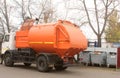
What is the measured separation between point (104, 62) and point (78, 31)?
5.68 metres

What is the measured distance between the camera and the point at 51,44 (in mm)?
20156

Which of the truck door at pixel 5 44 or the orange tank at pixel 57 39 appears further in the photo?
the truck door at pixel 5 44

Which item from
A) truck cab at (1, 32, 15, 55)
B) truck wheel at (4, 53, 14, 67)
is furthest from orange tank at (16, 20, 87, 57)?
truck cab at (1, 32, 15, 55)

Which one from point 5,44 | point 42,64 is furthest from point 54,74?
point 5,44

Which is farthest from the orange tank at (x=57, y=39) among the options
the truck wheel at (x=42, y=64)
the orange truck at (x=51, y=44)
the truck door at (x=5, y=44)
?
the truck door at (x=5, y=44)

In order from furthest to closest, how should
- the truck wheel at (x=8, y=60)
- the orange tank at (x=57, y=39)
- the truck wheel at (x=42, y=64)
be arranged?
the truck wheel at (x=8, y=60) → the truck wheel at (x=42, y=64) → the orange tank at (x=57, y=39)

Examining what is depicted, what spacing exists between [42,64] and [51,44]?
1494 millimetres

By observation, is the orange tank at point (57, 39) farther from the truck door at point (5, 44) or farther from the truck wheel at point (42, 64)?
the truck door at point (5, 44)

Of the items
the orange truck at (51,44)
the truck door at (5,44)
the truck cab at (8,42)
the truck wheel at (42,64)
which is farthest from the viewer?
the truck door at (5,44)

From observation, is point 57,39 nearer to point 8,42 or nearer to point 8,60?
point 8,60

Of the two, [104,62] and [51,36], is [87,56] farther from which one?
[51,36]

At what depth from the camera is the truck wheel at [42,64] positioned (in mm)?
20219

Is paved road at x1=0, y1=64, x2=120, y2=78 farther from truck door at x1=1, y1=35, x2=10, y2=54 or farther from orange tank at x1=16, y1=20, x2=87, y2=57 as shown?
truck door at x1=1, y1=35, x2=10, y2=54

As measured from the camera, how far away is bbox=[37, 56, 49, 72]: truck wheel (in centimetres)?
2022
